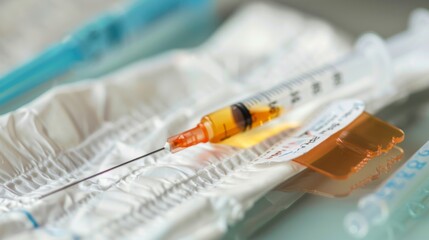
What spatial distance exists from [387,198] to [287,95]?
Answer: 0.25 metres

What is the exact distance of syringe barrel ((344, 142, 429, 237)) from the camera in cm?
64

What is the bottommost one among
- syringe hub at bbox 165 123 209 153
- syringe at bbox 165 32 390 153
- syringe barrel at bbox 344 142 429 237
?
syringe barrel at bbox 344 142 429 237

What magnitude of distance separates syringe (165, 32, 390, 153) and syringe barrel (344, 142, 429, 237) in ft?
0.64

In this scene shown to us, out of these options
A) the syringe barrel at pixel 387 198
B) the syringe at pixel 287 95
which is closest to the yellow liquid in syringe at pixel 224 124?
the syringe at pixel 287 95

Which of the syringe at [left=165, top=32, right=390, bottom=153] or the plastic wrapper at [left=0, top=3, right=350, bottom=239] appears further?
the syringe at [left=165, top=32, right=390, bottom=153]

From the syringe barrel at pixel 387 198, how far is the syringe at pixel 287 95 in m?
0.20

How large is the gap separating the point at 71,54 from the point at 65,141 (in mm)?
224

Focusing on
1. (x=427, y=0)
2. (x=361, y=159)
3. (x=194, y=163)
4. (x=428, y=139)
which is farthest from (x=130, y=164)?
(x=427, y=0)

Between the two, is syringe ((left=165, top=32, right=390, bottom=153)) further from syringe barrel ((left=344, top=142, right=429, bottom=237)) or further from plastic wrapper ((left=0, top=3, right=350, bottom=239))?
syringe barrel ((left=344, top=142, right=429, bottom=237))

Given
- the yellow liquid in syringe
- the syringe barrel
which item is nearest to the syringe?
the yellow liquid in syringe

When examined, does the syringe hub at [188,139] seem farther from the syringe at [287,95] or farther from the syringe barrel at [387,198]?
the syringe barrel at [387,198]

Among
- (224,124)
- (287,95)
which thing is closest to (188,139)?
(224,124)

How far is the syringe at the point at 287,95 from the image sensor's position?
76 centimetres

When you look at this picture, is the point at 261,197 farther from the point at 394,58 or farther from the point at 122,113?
the point at 394,58
